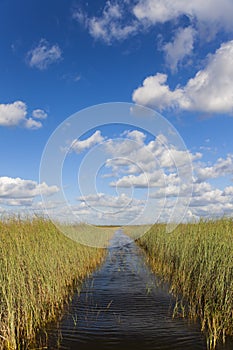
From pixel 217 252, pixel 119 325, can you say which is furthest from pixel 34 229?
pixel 217 252

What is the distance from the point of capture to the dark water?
6316mm

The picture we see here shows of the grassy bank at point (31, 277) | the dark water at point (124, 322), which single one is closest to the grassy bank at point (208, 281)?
the dark water at point (124, 322)

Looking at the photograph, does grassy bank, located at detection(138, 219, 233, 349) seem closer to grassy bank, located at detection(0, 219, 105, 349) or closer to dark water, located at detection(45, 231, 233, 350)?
dark water, located at detection(45, 231, 233, 350)

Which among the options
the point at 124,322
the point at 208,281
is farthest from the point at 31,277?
the point at 208,281

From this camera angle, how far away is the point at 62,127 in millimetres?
15289

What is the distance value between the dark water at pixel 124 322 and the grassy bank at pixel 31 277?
465 millimetres

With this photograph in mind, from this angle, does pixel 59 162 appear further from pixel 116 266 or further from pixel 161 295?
pixel 161 295

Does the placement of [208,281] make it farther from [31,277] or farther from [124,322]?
[31,277]

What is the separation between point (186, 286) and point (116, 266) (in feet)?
20.7

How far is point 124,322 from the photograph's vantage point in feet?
24.4

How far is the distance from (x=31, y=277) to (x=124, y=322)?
2210mm

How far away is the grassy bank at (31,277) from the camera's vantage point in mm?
6150

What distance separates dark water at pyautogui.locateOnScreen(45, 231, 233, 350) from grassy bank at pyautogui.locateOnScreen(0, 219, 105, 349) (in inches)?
18.3

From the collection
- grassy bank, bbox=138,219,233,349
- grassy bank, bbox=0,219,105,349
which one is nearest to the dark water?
grassy bank, bbox=138,219,233,349
